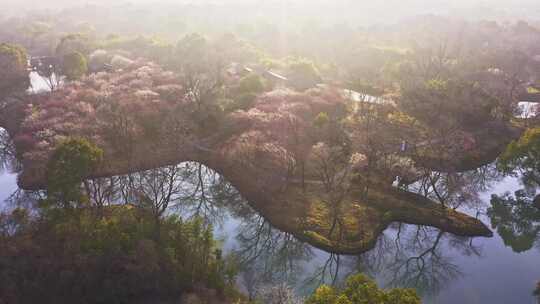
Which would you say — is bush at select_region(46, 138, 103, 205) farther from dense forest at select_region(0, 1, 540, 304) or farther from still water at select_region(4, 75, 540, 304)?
still water at select_region(4, 75, 540, 304)

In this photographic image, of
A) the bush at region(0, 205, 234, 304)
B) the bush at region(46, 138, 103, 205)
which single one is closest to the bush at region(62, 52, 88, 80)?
the bush at region(46, 138, 103, 205)

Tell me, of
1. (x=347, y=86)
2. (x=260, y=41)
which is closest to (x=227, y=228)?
(x=347, y=86)

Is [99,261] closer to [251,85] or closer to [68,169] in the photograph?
[68,169]

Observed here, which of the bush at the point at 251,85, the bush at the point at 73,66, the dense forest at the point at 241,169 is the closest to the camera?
the dense forest at the point at 241,169

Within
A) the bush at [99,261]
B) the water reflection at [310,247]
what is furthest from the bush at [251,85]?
the bush at [99,261]

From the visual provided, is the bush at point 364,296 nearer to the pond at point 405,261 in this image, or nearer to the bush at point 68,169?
the pond at point 405,261

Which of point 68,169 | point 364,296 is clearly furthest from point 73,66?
point 364,296
